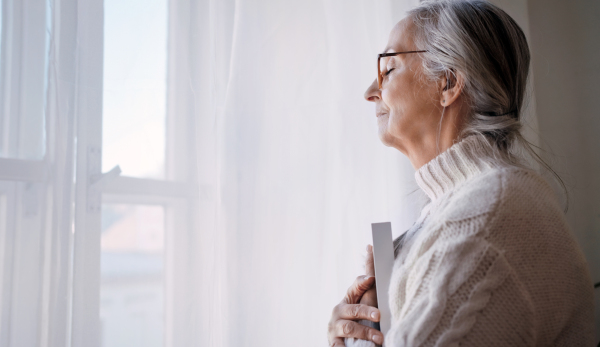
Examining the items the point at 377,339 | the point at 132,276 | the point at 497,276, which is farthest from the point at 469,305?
the point at 132,276

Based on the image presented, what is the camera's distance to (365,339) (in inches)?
28.7

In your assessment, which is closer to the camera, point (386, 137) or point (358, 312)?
point (358, 312)

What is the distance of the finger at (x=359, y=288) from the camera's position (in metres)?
0.80

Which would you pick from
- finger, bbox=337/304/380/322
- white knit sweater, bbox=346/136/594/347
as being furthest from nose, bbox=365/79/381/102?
finger, bbox=337/304/380/322

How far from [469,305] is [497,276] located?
0.06 meters

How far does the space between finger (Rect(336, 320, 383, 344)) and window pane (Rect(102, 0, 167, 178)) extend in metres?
0.48

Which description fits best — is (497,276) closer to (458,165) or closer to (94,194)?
(458,165)

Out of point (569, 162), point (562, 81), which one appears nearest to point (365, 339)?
point (569, 162)

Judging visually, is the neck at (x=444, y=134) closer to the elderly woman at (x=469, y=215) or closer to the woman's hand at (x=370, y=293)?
the elderly woman at (x=469, y=215)

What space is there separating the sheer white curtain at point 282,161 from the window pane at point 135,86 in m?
0.05

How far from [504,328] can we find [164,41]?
2.67 ft

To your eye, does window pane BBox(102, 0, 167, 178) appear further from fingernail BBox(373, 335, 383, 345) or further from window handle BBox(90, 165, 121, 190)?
fingernail BBox(373, 335, 383, 345)

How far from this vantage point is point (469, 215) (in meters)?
0.59

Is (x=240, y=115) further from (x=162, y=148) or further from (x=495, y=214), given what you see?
(x=495, y=214)
